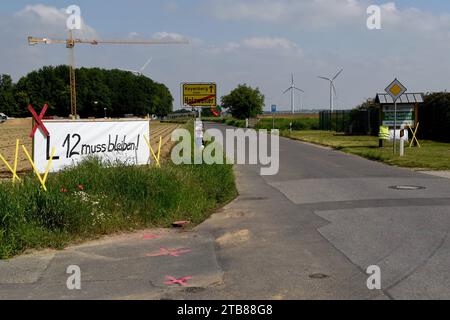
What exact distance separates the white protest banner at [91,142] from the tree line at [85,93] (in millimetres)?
103969

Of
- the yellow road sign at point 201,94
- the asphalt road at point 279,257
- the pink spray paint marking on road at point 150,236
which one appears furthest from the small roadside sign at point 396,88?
the pink spray paint marking on road at point 150,236

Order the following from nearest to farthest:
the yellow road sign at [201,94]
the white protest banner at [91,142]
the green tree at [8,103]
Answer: the white protest banner at [91,142]
the yellow road sign at [201,94]
the green tree at [8,103]

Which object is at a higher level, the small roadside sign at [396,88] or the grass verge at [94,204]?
the small roadside sign at [396,88]

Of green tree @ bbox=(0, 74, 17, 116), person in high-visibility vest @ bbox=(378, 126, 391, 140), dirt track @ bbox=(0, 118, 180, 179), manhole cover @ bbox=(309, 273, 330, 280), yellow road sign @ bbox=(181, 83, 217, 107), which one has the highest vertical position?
green tree @ bbox=(0, 74, 17, 116)

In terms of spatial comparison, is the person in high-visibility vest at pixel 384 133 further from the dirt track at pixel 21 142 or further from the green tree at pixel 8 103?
the green tree at pixel 8 103

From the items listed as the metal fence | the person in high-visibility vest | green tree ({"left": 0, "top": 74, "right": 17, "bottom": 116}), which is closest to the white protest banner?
the person in high-visibility vest

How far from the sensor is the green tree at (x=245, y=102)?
4202 inches

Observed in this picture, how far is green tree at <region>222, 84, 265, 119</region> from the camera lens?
350ft

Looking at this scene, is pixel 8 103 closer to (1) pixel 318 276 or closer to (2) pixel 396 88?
(2) pixel 396 88

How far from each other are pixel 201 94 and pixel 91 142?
11079 millimetres

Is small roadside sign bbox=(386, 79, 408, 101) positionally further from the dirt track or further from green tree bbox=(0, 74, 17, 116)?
green tree bbox=(0, 74, 17, 116)

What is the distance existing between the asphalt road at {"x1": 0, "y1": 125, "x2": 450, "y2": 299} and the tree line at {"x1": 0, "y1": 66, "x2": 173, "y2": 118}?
11004 cm

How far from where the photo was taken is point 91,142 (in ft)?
48.3
